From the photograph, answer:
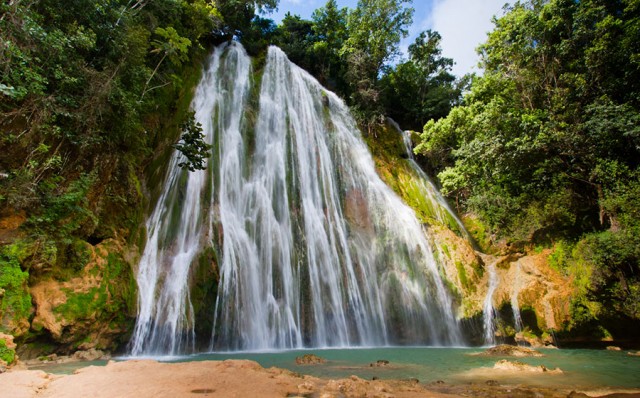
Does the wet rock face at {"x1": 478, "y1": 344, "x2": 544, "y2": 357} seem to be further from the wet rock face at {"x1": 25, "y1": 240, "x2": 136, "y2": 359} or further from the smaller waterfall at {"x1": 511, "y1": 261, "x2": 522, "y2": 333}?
the wet rock face at {"x1": 25, "y1": 240, "x2": 136, "y2": 359}

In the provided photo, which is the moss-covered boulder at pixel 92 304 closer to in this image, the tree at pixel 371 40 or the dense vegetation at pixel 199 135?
the dense vegetation at pixel 199 135

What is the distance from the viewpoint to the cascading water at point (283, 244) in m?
10.5

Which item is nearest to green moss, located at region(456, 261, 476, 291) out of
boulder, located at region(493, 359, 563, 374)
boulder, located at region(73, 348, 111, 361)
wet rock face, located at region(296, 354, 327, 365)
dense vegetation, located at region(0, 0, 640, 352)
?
dense vegetation, located at region(0, 0, 640, 352)

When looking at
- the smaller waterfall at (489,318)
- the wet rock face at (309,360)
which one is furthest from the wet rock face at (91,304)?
the smaller waterfall at (489,318)

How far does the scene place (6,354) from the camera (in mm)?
5727

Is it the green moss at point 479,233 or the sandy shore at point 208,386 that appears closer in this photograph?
the sandy shore at point 208,386

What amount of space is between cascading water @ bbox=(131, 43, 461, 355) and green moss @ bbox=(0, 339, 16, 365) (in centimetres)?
352

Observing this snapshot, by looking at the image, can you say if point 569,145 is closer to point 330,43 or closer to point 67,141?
point 67,141

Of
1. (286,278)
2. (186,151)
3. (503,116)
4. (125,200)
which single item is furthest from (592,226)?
(125,200)

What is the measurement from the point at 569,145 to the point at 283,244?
10557 millimetres

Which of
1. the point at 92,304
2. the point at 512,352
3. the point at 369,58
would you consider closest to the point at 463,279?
the point at 512,352

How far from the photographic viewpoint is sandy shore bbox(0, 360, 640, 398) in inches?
147

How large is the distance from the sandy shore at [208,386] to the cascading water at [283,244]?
5.19 m

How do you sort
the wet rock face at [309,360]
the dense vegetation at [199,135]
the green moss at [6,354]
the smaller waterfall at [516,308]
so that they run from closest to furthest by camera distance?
the green moss at [6,354], the wet rock face at [309,360], the dense vegetation at [199,135], the smaller waterfall at [516,308]
